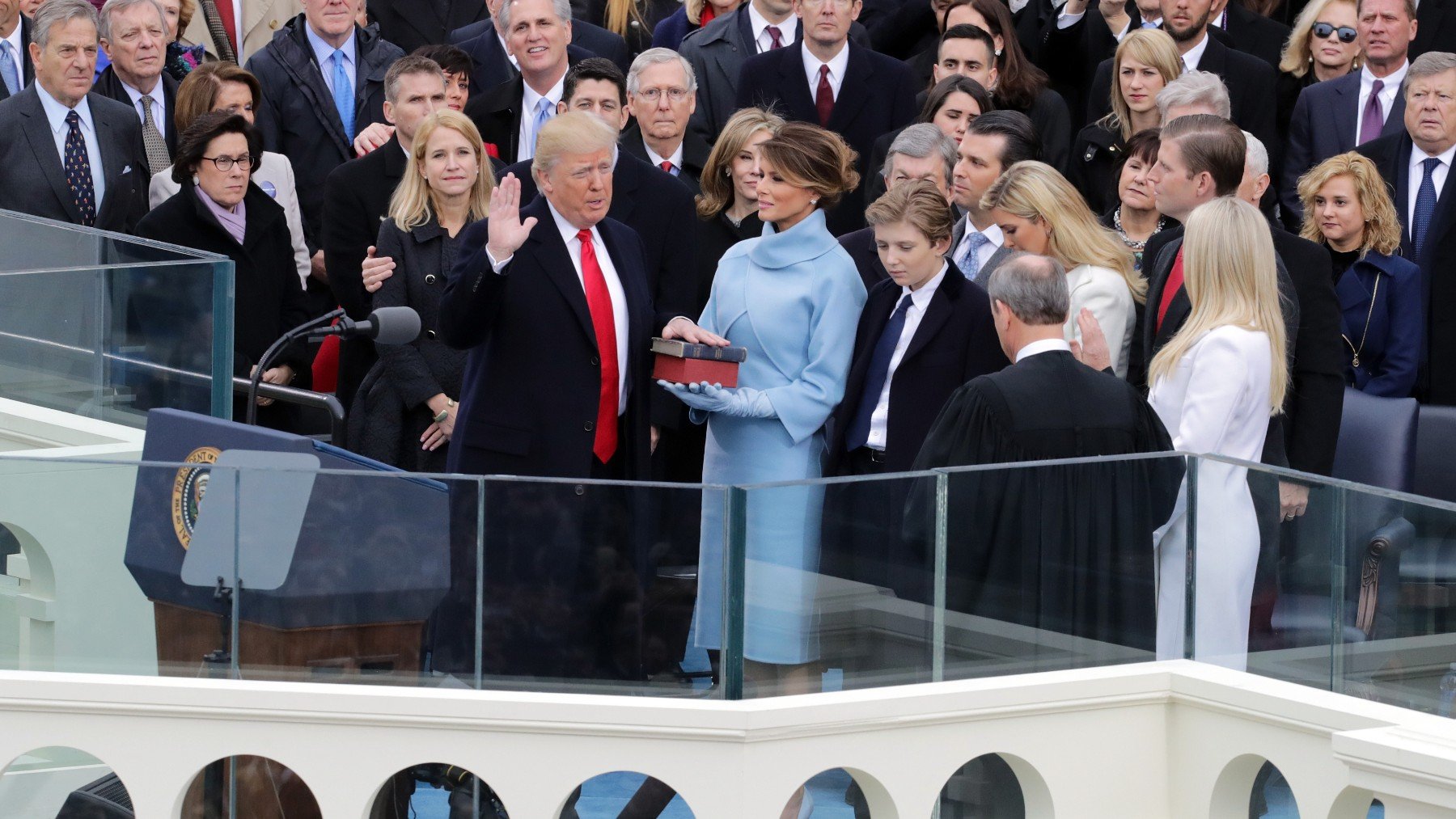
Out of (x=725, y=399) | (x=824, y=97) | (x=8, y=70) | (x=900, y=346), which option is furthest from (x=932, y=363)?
(x=8, y=70)

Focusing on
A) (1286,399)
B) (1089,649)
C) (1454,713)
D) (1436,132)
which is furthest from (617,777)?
(1436,132)

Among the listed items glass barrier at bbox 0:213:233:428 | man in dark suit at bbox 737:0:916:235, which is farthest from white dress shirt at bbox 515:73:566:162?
glass barrier at bbox 0:213:233:428

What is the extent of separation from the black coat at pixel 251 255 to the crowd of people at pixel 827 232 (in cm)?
1

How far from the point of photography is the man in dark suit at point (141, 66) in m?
7.92

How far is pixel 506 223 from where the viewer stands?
5.05 meters

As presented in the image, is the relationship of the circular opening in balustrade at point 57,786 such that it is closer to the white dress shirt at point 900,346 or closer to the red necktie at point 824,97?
the white dress shirt at point 900,346

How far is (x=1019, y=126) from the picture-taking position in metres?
6.09

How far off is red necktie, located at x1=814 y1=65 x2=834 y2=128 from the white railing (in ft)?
12.4

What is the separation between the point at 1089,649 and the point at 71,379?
130 inches

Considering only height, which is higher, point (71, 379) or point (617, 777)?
point (71, 379)

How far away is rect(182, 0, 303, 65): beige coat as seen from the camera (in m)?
9.90

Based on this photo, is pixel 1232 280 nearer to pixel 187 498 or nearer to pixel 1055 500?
pixel 1055 500

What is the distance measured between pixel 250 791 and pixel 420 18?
589cm

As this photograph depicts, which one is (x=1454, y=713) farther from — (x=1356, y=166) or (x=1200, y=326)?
(x=1356, y=166)
